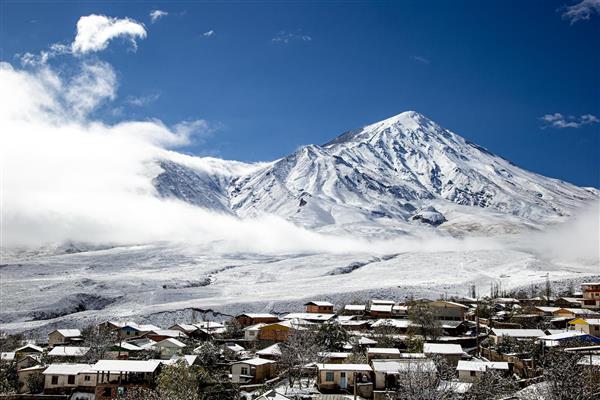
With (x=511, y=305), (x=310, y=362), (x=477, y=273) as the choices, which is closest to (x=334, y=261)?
(x=477, y=273)

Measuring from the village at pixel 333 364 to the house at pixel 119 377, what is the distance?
0.07 meters

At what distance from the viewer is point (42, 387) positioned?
45.9 metres

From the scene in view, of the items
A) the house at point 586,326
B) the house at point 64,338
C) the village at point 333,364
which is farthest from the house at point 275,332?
the house at point 586,326

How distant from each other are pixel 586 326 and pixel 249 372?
33007 millimetres

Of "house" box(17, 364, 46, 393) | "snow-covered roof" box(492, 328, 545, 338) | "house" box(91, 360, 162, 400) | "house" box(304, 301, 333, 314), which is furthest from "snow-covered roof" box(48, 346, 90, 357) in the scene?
"house" box(304, 301, 333, 314)

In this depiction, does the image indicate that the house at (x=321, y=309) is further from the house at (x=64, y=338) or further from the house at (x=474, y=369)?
the house at (x=474, y=369)

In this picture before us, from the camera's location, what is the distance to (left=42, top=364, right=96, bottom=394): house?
44.9 meters

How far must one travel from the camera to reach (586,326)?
59875 millimetres

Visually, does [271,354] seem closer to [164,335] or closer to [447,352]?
[447,352]

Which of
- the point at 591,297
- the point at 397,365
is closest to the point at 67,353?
the point at 397,365

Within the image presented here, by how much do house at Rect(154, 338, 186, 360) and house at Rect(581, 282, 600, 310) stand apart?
53.3 metres

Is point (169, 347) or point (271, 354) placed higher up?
point (271, 354)

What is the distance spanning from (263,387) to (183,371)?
7336 millimetres

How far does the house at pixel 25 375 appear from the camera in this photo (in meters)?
46.9
